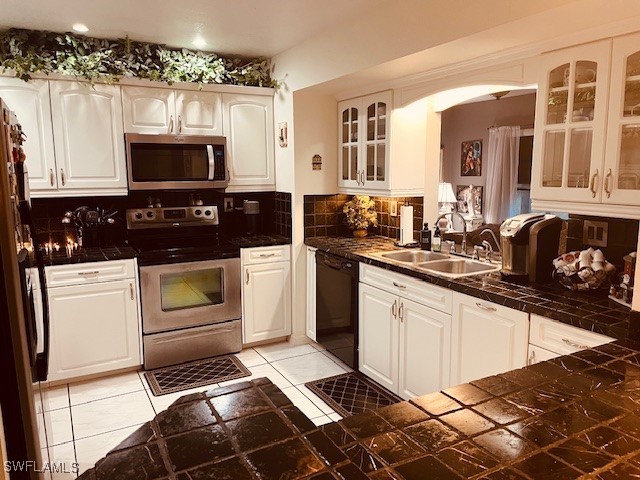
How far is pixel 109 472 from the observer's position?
0.90 metres

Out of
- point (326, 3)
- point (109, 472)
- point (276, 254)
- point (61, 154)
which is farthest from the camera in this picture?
point (276, 254)

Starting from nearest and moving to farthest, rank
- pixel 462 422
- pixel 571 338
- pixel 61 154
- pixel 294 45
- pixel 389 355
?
pixel 462 422 → pixel 571 338 → pixel 389 355 → pixel 61 154 → pixel 294 45

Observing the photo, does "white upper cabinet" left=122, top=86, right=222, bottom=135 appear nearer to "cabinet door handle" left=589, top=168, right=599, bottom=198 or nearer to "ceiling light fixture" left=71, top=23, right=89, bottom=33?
"ceiling light fixture" left=71, top=23, right=89, bottom=33

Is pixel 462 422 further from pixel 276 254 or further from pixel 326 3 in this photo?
pixel 276 254

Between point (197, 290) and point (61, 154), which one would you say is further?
point (197, 290)

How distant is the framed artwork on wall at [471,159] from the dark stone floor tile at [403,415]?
606 cm

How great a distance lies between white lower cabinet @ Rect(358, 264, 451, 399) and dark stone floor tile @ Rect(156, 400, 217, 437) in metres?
1.84

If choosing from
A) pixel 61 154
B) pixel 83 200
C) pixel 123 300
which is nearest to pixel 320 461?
pixel 123 300

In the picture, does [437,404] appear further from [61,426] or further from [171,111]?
[171,111]

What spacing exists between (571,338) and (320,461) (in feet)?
5.10

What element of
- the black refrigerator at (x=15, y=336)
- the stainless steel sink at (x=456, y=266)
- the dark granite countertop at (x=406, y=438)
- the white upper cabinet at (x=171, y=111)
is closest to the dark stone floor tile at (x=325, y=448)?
the dark granite countertop at (x=406, y=438)

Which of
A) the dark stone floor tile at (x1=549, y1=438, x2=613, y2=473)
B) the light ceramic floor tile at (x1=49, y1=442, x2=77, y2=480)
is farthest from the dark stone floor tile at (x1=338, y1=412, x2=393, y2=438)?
the light ceramic floor tile at (x1=49, y1=442, x2=77, y2=480)

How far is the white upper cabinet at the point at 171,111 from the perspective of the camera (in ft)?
12.3

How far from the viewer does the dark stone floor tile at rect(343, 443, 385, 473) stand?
93 cm
